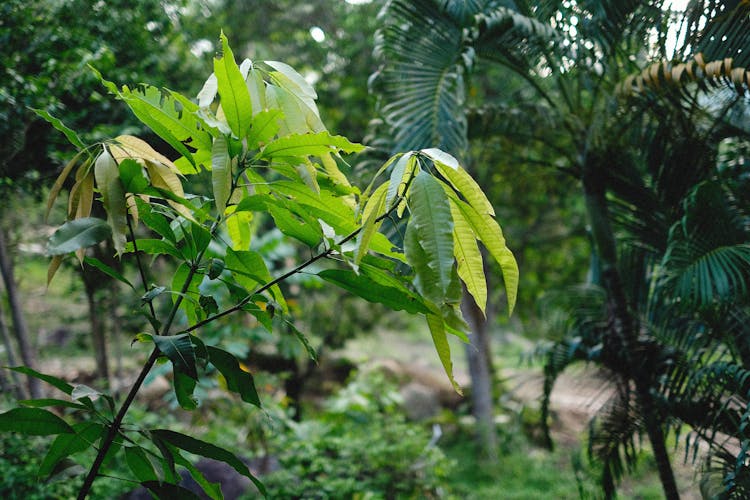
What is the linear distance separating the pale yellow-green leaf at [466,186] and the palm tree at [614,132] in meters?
1.39

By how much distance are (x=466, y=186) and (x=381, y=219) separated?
0.61ft

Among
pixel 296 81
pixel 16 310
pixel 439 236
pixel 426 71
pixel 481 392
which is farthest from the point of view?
pixel 481 392

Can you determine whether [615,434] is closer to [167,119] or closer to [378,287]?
[378,287]

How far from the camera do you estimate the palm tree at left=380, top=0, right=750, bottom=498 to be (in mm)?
2281

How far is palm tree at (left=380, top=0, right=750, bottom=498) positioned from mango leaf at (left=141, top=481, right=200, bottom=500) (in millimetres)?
1769

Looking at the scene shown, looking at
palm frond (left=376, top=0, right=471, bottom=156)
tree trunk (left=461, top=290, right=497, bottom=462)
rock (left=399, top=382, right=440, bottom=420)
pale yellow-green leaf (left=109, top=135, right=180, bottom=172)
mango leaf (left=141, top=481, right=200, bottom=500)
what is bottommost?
rock (left=399, top=382, right=440, bottom=420)

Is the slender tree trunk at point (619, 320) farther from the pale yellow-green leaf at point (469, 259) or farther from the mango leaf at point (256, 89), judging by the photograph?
the mango leaf at point (256, 89)

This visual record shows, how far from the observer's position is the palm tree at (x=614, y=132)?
7.48ft

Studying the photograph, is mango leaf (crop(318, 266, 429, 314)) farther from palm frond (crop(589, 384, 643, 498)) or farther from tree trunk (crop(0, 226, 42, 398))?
tree trunk (crop(0, 226, 42, 398))

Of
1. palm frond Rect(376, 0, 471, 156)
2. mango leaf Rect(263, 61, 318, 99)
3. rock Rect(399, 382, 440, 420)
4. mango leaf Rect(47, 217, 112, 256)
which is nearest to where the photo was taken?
mango leaf Rect(47, 217, 112, 256)

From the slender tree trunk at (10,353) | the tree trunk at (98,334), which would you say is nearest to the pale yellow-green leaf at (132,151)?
the slender tree trunk at (10,353)

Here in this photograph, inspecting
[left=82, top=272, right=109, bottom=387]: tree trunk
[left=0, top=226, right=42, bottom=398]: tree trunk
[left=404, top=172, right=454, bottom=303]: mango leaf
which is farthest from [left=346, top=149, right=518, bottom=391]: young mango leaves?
[left=82, top=272, right=109, bottom=387]: tree trunk

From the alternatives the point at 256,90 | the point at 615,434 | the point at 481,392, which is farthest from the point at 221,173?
the point at 481,392

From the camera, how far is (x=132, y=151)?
1176 millimetres
